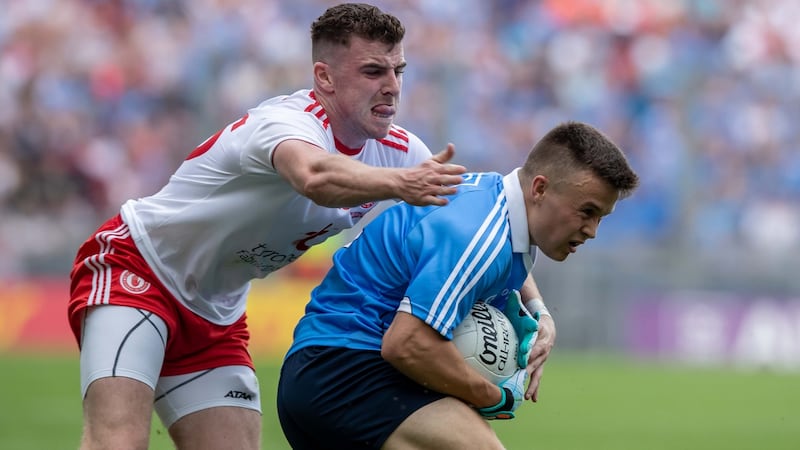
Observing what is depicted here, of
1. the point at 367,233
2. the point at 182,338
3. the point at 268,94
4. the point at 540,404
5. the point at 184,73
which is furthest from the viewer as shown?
the point at 184,73

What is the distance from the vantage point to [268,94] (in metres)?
15.5

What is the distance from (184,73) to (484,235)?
40.0 ft

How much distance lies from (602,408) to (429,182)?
9.42 meters

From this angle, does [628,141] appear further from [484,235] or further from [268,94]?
[484,235]

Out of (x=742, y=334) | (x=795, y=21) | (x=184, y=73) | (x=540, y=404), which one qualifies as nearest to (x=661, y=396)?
(x=540, y=404)

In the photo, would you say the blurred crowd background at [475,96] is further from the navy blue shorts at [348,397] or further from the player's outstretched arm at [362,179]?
the player's outstretched arm at [362,179]

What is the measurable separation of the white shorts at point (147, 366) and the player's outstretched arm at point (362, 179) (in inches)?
48.1

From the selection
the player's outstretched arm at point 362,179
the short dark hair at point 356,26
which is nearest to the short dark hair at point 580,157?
the player's outstretched arm at point 362,179

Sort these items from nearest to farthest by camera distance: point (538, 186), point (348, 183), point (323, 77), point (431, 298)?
point (348, 183) < point (431, 298) < point (538, 186) < point (323, 77)

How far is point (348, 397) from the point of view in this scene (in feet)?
17.3

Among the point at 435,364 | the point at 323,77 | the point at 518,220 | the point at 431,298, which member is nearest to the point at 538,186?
the point at 518,220

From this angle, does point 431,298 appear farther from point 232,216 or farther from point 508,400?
point 232,216

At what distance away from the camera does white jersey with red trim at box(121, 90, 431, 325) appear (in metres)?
5.75

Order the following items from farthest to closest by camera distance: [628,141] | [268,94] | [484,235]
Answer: [628,141], [268,94], [484,235]
